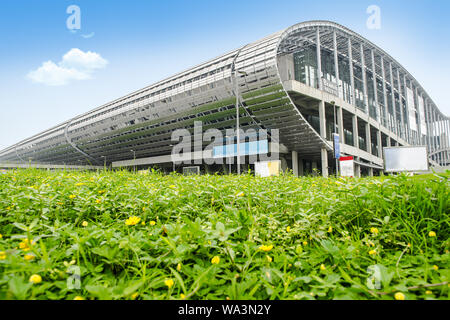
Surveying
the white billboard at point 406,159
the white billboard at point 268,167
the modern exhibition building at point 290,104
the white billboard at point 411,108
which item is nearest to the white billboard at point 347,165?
the white billboard at point 268,167

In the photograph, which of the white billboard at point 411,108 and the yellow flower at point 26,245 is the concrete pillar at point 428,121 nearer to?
the white billboard at point 411,108

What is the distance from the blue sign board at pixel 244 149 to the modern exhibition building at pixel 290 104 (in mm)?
2427

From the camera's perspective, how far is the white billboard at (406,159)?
68.8ft

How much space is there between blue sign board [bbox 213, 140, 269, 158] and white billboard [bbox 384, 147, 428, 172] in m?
15.7

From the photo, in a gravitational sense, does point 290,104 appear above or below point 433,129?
below

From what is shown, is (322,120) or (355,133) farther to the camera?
(355,133)

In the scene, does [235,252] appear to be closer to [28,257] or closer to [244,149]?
[28,257]

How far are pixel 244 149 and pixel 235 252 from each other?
119 feet

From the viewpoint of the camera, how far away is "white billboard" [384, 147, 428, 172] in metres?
21.0

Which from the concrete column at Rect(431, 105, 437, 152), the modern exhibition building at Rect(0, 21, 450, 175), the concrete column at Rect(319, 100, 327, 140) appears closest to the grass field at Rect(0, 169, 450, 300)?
the modern exhibition building at Rect(0, 21, 450, 175)

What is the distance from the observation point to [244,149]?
38.2 m

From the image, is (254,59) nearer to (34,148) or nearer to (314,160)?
(314,160)

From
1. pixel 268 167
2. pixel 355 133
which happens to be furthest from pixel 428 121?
pixel 268 167

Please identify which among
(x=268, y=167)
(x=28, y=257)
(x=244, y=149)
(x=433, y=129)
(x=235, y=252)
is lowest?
(x=235, y=252)
